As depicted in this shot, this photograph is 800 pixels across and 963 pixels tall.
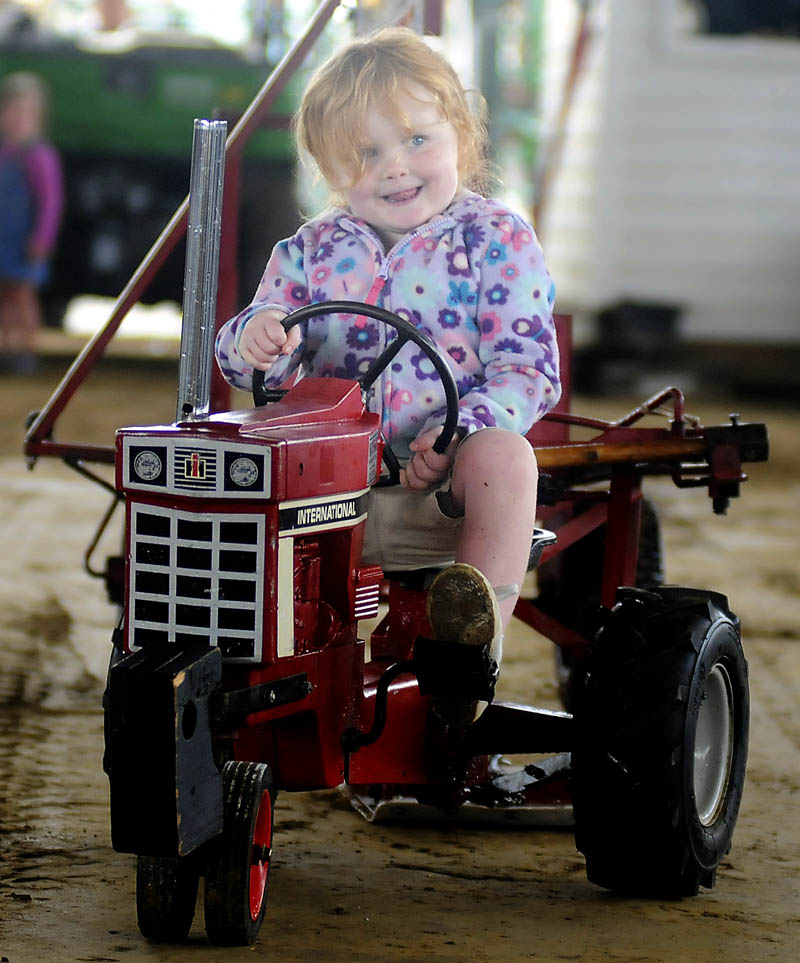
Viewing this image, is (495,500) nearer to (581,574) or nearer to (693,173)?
(581,574)

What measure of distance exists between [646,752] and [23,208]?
28.1ft

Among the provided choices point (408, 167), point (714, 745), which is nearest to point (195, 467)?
point (408, 167)

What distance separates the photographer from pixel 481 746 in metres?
2.72

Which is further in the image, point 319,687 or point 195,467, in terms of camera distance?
point 319,687

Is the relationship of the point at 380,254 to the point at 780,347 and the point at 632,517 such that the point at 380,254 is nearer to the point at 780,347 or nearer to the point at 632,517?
the point at 632,517

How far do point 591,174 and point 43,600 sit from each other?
605cm

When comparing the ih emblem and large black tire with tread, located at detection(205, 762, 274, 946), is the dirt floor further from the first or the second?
the ih emblem

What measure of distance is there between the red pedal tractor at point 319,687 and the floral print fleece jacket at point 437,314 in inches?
3.0

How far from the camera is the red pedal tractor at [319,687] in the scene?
219cm

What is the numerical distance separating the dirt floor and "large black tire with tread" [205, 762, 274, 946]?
0.12 ft

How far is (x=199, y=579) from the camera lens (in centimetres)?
229

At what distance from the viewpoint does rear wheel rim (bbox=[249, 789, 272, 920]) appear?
2314 mm

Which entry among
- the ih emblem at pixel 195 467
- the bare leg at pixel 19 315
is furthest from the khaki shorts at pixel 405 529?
the bare leg at pixel 19 315

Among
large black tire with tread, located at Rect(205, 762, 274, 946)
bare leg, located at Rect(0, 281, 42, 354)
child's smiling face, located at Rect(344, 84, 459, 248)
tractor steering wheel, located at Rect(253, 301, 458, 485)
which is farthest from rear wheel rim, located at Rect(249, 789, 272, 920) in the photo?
bare leg, located at Rect(0, 281, 42, 354)
